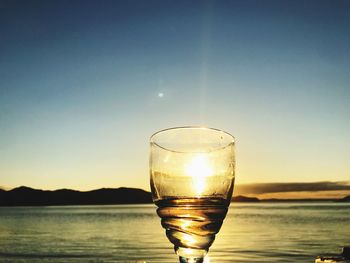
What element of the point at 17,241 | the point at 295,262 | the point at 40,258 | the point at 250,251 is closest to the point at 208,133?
the point at 295,262

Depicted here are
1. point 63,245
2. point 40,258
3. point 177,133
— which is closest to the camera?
point 177,133

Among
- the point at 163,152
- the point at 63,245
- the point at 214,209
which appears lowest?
the point at 214,209

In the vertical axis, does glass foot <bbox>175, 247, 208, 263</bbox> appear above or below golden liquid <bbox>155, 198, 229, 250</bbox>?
below

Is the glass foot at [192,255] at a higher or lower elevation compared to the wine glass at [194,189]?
lower

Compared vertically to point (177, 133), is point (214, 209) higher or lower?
lower

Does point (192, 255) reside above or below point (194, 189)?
below

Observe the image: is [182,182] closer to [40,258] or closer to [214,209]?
[214,209]
